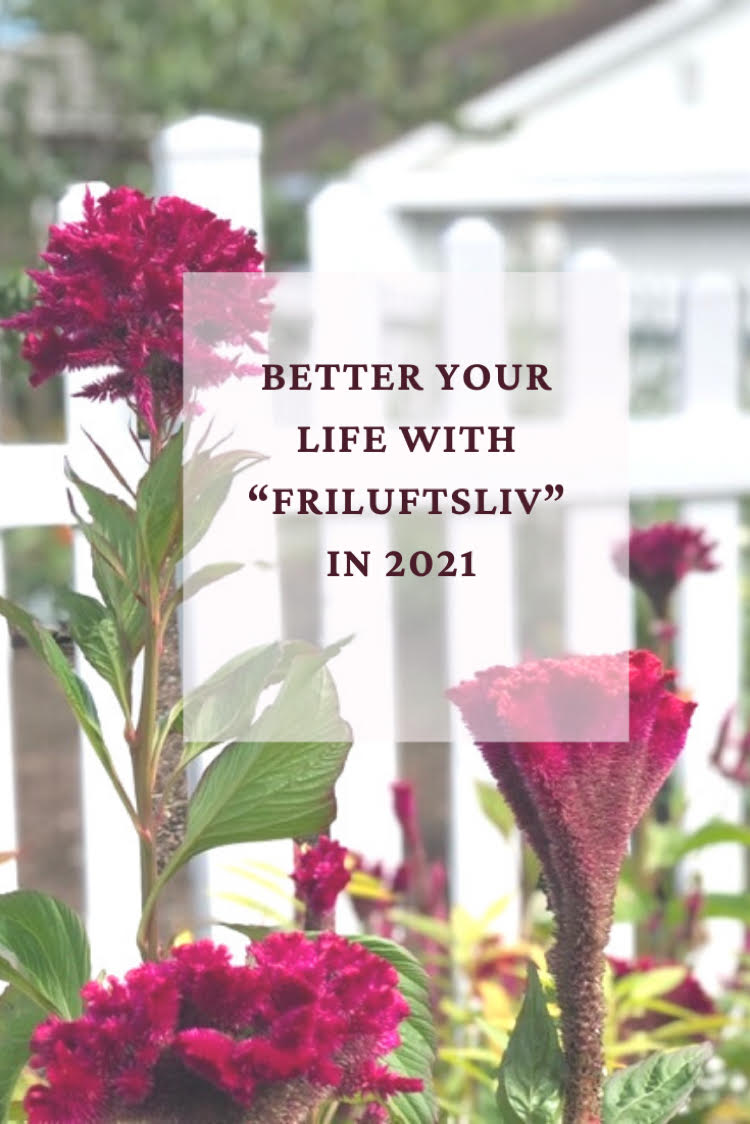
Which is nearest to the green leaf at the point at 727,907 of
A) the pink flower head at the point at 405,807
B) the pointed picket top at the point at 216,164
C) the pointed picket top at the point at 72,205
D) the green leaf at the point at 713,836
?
the green leaf at the point at 713,836

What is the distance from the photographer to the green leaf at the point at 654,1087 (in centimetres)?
108

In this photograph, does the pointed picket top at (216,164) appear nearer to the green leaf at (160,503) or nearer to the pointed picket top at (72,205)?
the pointed picket top at (72,205)

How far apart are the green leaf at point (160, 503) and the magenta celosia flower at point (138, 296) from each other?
0.03 metres

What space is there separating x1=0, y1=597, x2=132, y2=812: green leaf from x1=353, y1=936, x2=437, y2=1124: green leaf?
0.20 m

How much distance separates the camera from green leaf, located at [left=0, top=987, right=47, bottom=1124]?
1.17 meters

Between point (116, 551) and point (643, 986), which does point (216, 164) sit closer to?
point (116, 551)

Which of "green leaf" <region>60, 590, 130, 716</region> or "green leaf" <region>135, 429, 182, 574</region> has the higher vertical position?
"green leaf" <region>135, 429, 182, 574</region>

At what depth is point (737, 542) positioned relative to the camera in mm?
2453

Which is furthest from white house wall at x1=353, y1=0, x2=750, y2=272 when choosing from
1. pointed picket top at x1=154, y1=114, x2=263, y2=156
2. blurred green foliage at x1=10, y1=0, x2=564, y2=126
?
pointed picket top at x1=154, y1=114, x2=263, y2=156

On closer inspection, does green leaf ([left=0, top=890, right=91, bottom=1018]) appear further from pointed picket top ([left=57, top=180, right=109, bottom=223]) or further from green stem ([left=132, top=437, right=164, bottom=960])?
pointed picket top ([left=57, top=180, right=109, bottom=223])

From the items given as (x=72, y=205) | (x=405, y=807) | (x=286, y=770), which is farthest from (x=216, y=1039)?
(x=72, y=205)

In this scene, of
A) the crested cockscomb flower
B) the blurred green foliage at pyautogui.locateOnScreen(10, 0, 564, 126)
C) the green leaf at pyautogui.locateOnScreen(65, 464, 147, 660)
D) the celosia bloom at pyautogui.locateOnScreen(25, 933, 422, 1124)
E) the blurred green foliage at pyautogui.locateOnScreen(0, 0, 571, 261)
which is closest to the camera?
the celosia bloom at pyautogui.locateOnScreen(25, 933, 422, 1124)

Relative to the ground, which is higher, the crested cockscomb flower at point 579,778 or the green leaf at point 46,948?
the crested cockscomb flower at point 579,778

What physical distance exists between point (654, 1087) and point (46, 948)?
1.31ft
